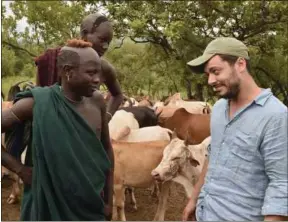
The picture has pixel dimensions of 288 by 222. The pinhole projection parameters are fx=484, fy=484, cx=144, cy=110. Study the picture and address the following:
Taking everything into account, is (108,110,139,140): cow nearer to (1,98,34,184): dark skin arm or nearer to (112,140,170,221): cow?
(112,140,170,221): cow

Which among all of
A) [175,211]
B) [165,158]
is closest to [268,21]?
[175,211]

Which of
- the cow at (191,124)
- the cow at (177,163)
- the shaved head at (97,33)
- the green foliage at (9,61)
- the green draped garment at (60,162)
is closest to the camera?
the green draped garment at (60,162)

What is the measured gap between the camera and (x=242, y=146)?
2.16 m

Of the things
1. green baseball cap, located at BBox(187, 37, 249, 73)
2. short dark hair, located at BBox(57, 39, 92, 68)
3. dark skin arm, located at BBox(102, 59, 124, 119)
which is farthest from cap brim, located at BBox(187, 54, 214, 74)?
dark skin arm, located at BBox(102, 59, 124, 119)

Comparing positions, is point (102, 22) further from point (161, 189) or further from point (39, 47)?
point (39, 47)

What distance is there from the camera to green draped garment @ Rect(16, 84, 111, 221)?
215cm

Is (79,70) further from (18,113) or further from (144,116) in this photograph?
(144,116)

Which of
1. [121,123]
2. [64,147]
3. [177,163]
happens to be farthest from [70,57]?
[121,123]

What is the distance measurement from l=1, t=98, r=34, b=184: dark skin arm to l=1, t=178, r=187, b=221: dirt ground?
4082mm

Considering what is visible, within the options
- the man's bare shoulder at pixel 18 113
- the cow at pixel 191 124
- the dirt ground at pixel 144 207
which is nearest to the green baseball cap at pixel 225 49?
the man's bare shoulder at pixel 18 113

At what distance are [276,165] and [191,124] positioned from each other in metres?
6.69

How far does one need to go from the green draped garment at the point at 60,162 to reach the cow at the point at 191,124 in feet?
20.0

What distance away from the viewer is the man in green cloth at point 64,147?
2158 millimetres

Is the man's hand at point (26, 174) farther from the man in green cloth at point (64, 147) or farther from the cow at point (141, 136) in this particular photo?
the cow at point (141, 136)
